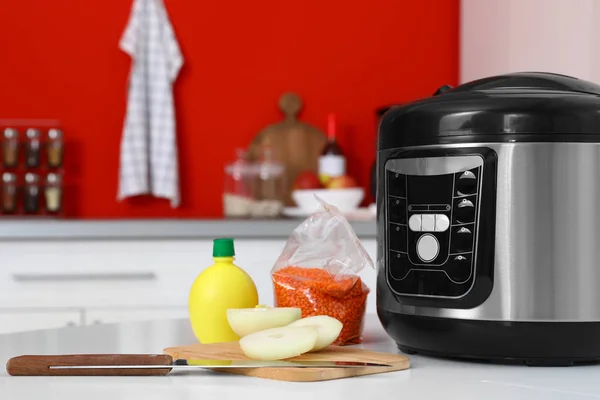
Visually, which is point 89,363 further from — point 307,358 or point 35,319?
point 35,319

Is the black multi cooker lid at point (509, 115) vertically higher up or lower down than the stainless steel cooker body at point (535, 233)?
higher up

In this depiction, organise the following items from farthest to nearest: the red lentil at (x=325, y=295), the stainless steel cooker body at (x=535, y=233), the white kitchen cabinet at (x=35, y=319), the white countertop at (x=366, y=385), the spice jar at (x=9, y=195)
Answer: the spice jar at (x=9, y=195) → the white kitchen cabinet at (x=35, y=319) → the red lentil at (x=325, y=295) → the stainless steel cooker body at (x=535, y=233) → the white countertop at (x=366, y=385)

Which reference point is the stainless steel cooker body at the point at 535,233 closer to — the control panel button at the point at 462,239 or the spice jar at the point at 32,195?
the control panel button at the point at 462,239

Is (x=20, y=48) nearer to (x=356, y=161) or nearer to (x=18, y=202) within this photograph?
(x=18, y=202)

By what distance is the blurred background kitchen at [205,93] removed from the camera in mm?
2914

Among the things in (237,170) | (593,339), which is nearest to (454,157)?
(593,339)

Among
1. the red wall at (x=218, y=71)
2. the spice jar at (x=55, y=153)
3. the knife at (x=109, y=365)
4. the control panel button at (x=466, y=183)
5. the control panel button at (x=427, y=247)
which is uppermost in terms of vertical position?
the red wall at (x=218, y=71)

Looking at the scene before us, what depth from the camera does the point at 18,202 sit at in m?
2.89

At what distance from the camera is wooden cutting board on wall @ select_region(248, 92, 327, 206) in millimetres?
3023

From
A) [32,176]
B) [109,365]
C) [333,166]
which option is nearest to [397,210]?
[109,365]

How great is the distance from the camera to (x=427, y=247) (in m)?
0.83

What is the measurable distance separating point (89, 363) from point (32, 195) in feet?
7.25

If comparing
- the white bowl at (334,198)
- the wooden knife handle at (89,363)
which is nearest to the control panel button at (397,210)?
the wooden knife handle at (89,363)

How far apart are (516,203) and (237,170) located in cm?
216
